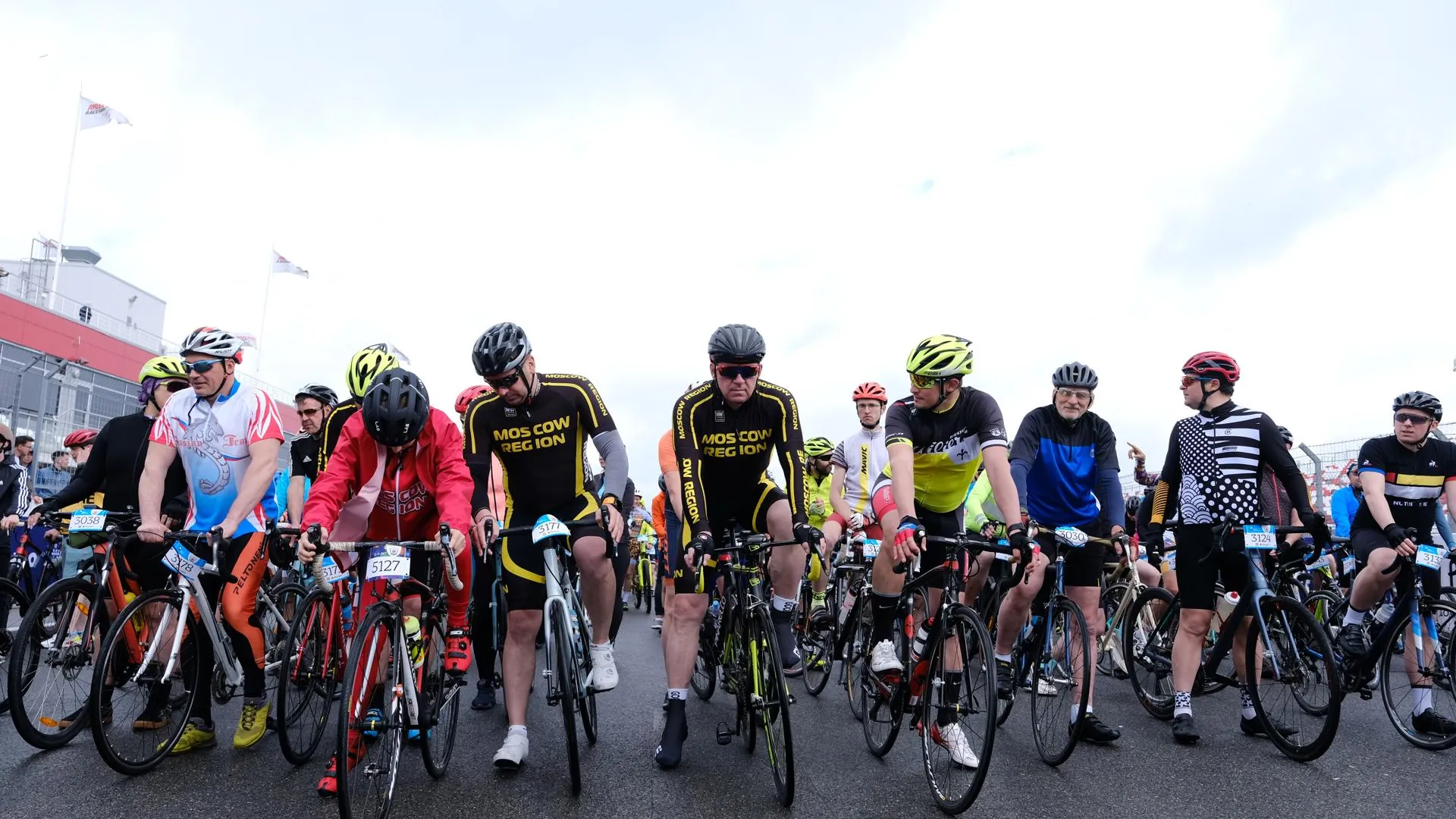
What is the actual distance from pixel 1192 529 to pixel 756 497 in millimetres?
2683

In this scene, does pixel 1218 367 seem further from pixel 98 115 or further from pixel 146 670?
pixel 98 115

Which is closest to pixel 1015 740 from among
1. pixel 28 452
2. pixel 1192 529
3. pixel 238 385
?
pixel 1192 529

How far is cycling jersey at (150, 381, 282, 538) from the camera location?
515cm

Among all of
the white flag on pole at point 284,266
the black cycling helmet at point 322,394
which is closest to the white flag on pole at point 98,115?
the white flag on pole at point 284,266

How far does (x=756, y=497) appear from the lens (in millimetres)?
5484

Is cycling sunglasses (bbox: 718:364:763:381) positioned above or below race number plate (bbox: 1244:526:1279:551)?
above

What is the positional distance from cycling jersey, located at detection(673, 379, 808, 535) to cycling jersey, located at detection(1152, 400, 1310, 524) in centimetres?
252

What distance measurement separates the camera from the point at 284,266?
50062mm

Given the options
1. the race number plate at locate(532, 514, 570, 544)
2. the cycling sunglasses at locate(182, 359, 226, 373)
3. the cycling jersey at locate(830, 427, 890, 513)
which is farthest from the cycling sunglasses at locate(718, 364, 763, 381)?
the cycling jersey at locate(830, 427, 890, 513)

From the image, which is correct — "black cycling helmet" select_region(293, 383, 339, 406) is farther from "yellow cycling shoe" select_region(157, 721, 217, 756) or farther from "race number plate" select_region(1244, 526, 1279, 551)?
"race number plate" select_region(1244, 526, 1279, 551)

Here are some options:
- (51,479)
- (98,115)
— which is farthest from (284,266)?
(51,479)

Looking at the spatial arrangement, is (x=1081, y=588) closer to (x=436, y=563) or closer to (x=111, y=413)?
(x=436, y=563)

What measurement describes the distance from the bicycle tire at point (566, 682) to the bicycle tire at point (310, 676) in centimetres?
112

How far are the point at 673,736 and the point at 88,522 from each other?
10.8ft
